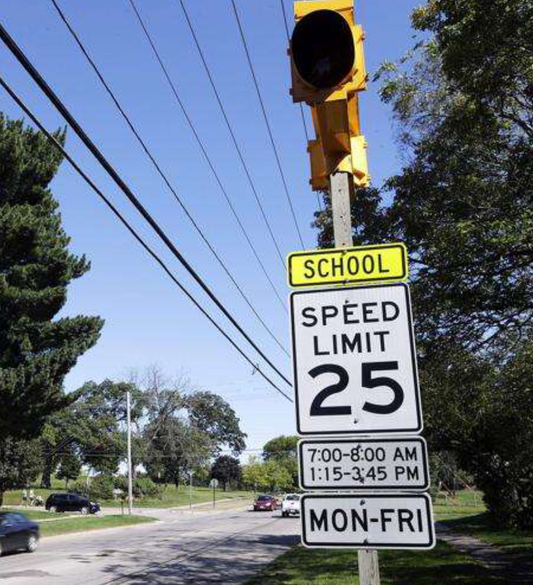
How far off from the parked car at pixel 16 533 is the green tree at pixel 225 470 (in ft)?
332

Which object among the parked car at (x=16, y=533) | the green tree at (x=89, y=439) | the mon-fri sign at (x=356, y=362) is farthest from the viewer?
the green tree at (x=89, y=439)

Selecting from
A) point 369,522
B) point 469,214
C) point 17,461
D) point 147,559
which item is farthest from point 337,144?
point 17,461

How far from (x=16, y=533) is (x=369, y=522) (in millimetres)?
21819

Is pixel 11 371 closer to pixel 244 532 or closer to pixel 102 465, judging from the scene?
pixel 244 532

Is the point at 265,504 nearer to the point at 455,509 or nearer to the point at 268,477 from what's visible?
the point at 455,509

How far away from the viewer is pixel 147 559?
770 inches

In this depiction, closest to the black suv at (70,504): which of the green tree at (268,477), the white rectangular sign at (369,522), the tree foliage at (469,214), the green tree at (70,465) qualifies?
the green tree at (70,465)

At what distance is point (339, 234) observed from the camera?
379cm

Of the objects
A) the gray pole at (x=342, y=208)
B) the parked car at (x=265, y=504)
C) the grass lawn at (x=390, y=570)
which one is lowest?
the parked car at (x=265, y=504)

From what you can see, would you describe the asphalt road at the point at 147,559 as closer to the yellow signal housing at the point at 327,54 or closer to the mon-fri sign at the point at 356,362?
the mon-fri sign at the point at 356,362

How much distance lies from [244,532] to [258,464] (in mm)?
84490

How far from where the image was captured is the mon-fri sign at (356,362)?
10.7ft

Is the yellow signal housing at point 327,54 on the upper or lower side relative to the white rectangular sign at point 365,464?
upper

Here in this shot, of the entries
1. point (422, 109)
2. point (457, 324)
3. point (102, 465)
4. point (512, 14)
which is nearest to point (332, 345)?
point (512, 14)
